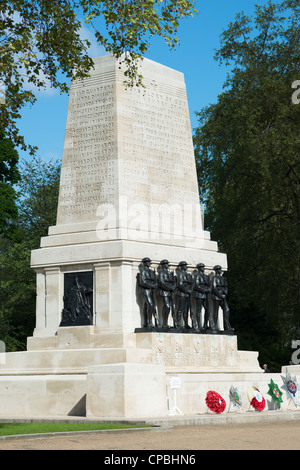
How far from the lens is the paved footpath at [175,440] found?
15352 millimetres

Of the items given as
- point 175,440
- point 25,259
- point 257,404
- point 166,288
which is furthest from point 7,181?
point 175,440

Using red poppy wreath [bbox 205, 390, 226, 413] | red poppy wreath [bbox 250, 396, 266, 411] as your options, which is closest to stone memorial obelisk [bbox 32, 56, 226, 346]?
red poppy wreath [bbox 205, 390, 226, 413]

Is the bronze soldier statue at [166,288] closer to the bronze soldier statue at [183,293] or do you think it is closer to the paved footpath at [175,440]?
the bronze soldier statue at [183,293]

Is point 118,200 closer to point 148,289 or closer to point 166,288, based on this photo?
point 148,289

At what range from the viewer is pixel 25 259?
49.7 m

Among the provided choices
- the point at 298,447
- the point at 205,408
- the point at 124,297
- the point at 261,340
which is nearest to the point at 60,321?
the point at 124,297

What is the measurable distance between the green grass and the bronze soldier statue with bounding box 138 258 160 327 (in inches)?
278

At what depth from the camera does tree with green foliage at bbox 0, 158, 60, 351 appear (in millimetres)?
48125

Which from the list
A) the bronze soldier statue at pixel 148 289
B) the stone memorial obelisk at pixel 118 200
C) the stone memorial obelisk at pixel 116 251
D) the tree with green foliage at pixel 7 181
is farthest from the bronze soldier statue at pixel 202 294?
the tree with green foliage at pixel 7 181

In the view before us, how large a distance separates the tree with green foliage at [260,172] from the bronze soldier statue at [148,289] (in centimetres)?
1437

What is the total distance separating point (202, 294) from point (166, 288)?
200 cm

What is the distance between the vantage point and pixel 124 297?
27031mm

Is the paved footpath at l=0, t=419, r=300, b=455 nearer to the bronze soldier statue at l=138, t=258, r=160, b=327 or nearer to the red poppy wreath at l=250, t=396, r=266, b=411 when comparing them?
the red poppy wreath at l=250, t=396, r=266, b=411
